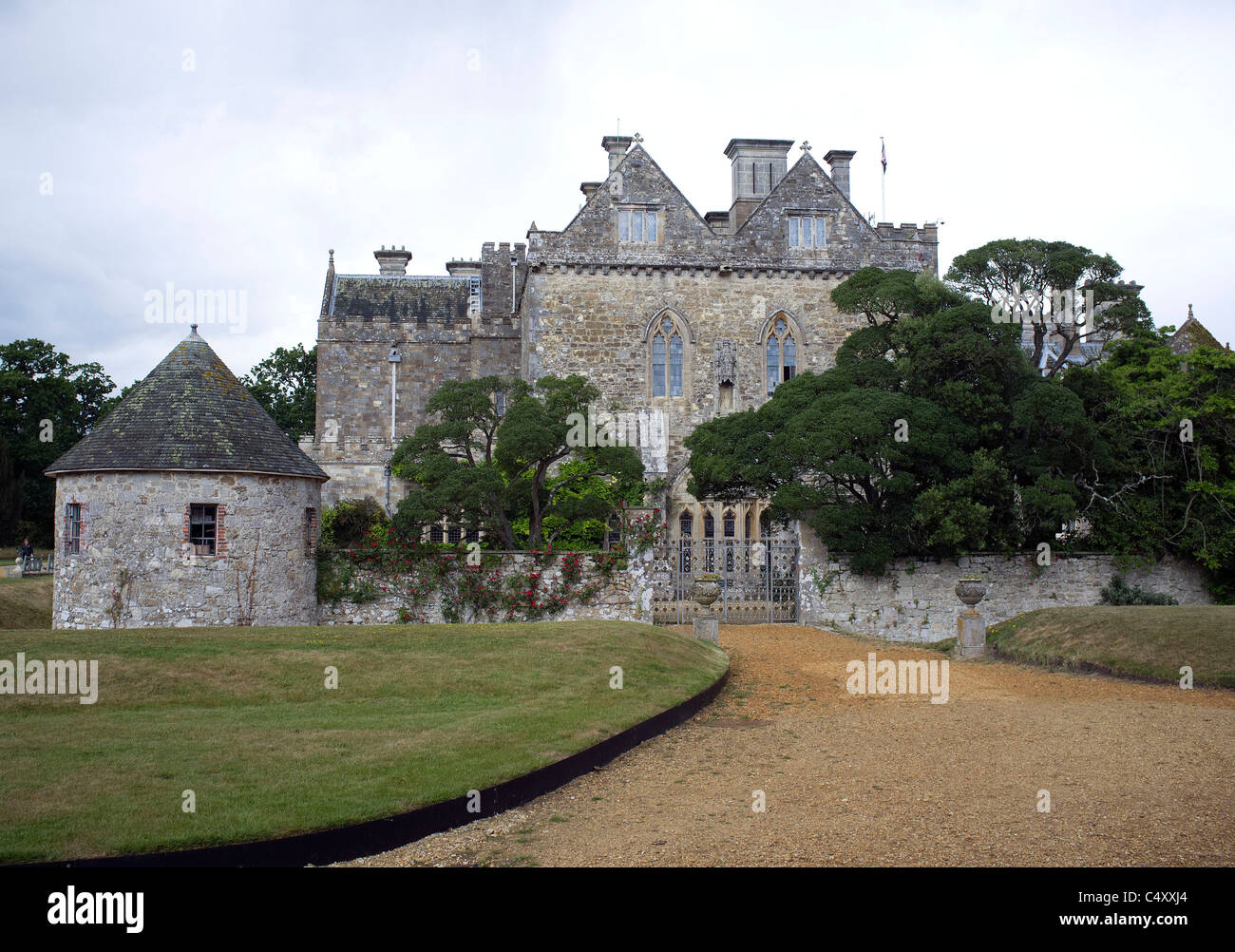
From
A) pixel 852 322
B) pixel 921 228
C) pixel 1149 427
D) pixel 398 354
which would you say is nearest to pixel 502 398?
pixel 398 354

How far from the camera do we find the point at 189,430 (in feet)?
67.0

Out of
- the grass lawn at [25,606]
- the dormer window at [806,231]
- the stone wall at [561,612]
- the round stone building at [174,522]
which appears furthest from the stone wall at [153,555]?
the dormer window at [806,231]

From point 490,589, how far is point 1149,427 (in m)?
17.2

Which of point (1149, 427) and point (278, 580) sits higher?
point (1149, 427)

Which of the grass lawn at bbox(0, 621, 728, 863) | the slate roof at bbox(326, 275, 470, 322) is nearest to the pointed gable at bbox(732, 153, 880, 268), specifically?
the slate roof at bbox(326, 275, 470, 322)

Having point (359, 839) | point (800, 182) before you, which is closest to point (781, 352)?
point (800, 182)

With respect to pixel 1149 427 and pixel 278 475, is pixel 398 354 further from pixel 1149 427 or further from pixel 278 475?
pixel 1149 427

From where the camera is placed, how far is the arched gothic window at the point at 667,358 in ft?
110

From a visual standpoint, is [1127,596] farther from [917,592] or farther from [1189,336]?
[1189,336]

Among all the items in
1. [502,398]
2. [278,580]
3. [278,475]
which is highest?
[502,398]

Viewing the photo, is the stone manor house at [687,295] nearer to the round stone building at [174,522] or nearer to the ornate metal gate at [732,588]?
the ornate metal gate at [732,588]

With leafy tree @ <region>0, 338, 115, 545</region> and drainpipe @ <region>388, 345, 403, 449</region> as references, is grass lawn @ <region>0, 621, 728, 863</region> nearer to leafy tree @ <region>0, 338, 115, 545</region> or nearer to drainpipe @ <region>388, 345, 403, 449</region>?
drainpipe @ <region>388, 345, 403, 449</region>

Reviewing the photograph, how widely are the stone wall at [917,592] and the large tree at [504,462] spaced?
16.8ft
